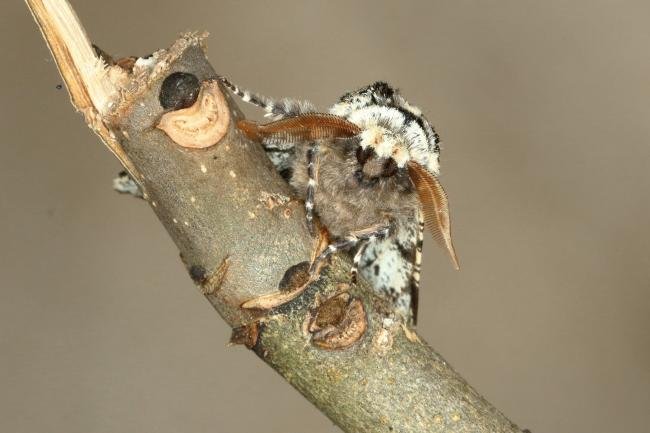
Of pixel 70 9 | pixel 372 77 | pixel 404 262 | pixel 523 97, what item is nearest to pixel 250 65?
pixel 372 77

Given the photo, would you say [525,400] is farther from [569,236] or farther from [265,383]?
[265,383]

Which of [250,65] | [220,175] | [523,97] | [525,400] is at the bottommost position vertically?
[220,175]

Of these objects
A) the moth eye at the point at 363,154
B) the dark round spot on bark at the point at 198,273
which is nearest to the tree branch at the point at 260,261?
the dark round spot on bark at the point at 198,273

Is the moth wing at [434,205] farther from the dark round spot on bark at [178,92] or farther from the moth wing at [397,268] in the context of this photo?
the dark round spot on bark at [178,92]

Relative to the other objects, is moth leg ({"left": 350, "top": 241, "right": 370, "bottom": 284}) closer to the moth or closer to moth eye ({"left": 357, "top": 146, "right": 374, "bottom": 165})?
the moth

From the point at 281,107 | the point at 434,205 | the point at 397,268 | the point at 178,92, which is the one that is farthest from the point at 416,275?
the point at 178,92

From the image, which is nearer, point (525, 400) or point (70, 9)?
point (70, 9)

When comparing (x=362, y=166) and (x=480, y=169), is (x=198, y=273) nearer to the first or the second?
(x=362, y=166)

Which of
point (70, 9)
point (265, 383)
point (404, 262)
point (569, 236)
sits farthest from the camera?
point (569, 236)
